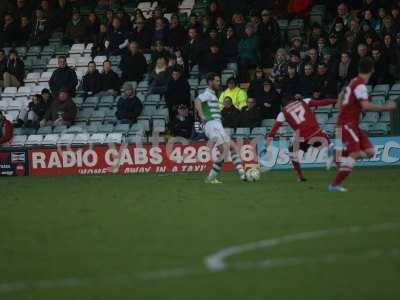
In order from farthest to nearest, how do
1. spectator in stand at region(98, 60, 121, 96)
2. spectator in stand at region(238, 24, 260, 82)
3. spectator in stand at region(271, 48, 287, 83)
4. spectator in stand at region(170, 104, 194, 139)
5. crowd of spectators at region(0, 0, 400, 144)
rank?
spectator in stand at region(98, 60, 121, 96)
spectator in stand at region(238, 24, 260, 82)
spectator in stand at region(271, 48, 287, 83)
spectator in stand at region(170, 104, 194, 139)
crowd of spectators at region(0, 0, 400, 144)

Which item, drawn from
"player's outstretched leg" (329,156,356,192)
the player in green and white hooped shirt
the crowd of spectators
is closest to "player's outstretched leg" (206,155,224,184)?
the player in green and white hooped shirt

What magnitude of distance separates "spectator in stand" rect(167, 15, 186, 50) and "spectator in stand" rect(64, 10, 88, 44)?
3.39 metres

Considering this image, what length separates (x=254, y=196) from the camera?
16172mm

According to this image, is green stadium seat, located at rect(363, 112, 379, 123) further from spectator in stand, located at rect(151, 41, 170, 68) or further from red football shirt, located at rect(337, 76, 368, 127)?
red football shirt, located at rect(337, 76, 368, 127)

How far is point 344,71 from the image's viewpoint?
2441 cm

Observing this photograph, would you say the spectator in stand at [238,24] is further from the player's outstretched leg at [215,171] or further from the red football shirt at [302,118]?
the player's outstretched leg at [215,171]

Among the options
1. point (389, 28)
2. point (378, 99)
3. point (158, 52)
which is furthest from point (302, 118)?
point (158, 52)

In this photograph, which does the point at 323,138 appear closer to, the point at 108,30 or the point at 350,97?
the point at 350,97

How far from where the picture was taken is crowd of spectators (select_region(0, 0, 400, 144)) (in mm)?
24719

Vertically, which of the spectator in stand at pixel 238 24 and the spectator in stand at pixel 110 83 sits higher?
the spectator in stand at pixel 238 24

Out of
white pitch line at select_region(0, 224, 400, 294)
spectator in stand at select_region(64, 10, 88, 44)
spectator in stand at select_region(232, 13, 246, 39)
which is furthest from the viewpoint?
spectator in stand at select_region(64, 10, 88, 44)

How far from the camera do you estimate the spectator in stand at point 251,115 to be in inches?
983

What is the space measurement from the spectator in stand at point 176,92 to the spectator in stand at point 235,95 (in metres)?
0.98

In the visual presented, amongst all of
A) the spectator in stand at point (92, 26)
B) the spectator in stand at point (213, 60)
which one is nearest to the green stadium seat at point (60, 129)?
the spectator in stand at point (92, 26)
